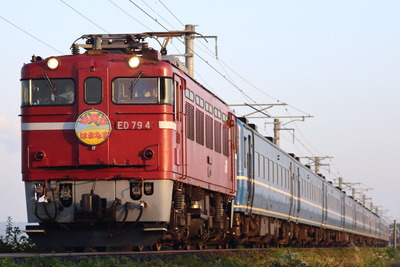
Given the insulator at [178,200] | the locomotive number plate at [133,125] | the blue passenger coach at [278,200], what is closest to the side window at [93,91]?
the locomotive number plate at [133,125]

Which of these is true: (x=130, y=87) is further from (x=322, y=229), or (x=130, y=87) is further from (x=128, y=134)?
(x=322, y=229)

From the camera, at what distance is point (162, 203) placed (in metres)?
15.5

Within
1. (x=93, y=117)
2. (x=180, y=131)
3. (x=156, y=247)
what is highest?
(x=93, y=117)

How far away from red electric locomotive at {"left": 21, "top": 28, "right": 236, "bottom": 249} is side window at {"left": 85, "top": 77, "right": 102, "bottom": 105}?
0.06 feet

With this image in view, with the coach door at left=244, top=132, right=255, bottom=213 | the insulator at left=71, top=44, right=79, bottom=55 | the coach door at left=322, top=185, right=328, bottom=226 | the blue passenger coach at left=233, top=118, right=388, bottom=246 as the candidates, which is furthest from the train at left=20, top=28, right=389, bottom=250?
the coach door at left=322, top=185, right=328, bottom=226

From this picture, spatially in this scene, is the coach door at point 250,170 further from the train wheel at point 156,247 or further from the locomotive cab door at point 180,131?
the locomotive cab door at point 180,131

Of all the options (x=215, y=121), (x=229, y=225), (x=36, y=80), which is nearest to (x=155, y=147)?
(x=36, y=80)

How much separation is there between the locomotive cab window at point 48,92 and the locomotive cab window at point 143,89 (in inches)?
33.5

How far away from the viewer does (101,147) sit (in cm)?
1552

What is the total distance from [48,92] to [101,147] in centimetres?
153

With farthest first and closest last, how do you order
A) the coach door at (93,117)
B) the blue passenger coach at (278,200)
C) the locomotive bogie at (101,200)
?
the blue passenger coach at (278,200), the coach door at (93,117), the locomotive bogie at (101,200)

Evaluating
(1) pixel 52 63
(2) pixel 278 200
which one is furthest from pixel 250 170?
(1) pixel 52 63

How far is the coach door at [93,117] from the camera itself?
50.8ft

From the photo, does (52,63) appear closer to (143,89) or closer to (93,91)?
(93,91)
